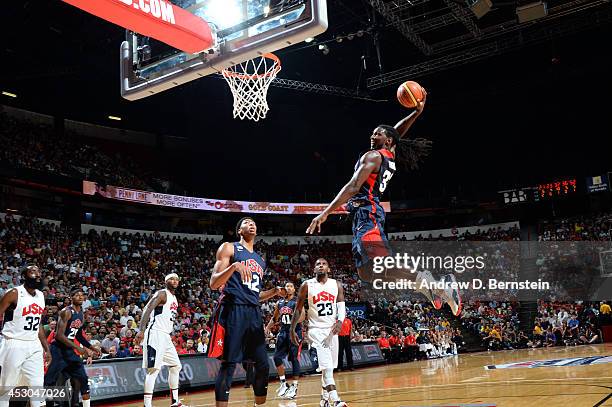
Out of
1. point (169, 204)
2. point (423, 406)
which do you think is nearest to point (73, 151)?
point (169, 204)

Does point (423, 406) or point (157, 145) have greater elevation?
point (157, 145)

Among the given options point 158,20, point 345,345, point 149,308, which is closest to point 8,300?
point 149,308

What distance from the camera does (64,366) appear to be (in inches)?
346

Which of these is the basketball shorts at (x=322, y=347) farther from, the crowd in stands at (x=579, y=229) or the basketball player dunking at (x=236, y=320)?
the crowd in stands at (x=579, y=229)

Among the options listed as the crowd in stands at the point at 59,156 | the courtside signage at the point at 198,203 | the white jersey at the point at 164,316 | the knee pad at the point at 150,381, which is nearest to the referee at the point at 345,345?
the courtside signage at the point at 198,203

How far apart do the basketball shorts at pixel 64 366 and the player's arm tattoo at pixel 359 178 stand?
5640mm

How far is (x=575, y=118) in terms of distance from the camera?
27.8m

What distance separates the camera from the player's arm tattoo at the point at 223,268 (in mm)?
5105

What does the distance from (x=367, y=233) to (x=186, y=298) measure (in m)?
17.8

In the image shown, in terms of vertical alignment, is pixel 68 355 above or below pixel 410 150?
below

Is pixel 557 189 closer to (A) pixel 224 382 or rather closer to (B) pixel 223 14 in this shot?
(B) pixel 223 14

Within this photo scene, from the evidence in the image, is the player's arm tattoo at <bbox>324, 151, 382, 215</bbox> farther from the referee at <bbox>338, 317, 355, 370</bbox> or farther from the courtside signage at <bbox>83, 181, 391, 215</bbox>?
→ the courtside signage at <bbox>83, 181, 391, 215</bbox>

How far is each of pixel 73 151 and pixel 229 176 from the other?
26.6ft

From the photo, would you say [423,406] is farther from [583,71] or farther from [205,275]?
[583,71]
